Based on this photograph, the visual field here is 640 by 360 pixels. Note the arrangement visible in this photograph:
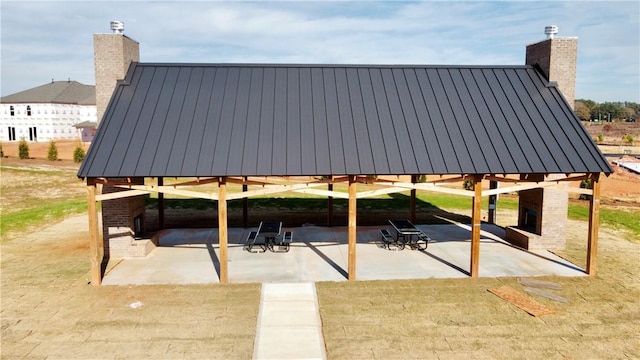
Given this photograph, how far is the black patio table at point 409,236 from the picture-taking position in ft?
50.4

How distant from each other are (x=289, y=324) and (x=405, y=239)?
23.3 feet

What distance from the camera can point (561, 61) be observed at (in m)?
15.8

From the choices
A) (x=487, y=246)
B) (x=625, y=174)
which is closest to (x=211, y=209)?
(x=487, y=246)

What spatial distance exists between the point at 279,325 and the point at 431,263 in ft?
20.0

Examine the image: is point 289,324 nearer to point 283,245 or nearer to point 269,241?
point 283,245

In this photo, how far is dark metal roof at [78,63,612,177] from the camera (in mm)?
12094

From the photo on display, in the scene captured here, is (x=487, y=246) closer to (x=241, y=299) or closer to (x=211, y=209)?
(x=241, y=299)

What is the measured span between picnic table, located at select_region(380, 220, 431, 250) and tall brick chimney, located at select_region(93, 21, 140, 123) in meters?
10.6

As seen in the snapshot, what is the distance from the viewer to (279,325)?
991 cm

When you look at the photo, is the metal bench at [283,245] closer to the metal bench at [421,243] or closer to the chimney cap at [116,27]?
the metal bench at [421,243]

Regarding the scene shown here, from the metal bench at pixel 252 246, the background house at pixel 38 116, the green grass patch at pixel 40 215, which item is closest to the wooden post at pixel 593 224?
the metal bench at pixel 252 246

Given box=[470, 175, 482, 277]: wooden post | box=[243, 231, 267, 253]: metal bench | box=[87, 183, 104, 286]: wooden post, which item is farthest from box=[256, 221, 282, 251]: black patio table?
box=[470, 175, 482, 277]: wooden post

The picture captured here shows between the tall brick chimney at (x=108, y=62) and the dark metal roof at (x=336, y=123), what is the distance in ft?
1.71

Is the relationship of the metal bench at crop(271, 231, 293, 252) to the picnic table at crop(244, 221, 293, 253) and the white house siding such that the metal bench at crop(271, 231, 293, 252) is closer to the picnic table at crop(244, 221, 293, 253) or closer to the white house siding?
the picnic table at crop(244, 221, 293, 253)
